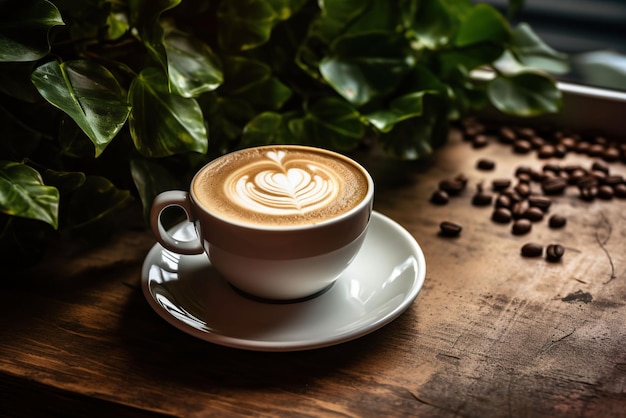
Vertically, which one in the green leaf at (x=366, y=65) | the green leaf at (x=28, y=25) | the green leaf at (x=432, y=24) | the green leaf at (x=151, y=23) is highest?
the green leaf at (x=28, y=25)

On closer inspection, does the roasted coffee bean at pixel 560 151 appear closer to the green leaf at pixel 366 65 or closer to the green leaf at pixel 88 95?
the green leaf at pixel 366 65

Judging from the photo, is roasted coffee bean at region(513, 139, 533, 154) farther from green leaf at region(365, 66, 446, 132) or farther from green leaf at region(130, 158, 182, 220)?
green leaf at region(130, 158, 182, 220)

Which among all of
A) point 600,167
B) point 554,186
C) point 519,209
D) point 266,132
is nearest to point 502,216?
point 519,209

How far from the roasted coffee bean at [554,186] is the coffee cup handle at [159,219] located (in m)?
0.58

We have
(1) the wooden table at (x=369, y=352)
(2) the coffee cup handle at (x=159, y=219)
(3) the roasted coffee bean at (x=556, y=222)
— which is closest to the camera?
(1) the wooden table at (x=369, y=352)

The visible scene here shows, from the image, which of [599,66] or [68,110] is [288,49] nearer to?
[68,110]

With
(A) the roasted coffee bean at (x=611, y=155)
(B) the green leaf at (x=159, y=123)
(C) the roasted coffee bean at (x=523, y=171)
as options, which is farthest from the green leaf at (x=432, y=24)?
(B) the green leaf at (x=159, y=123)

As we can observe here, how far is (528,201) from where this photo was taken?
1025 millimetres

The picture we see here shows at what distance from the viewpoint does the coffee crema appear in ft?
2.32

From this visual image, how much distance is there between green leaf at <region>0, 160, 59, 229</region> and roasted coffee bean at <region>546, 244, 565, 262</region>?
2.00ft

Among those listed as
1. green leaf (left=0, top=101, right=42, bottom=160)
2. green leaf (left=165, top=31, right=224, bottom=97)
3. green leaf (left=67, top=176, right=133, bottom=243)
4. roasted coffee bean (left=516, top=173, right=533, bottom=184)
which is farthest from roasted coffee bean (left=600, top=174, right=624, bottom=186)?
green leaf (left=0, top=101, right=42, bottom=160)

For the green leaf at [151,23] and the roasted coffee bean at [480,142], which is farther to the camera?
the roasted coffee bean at [480,142]

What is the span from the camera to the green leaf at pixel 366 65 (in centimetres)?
102

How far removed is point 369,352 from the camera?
0.71 m
